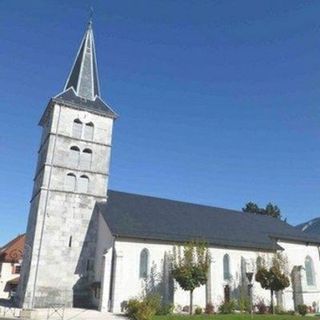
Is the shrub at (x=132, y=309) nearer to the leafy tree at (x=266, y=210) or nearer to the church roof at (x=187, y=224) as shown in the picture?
the church roof at (x=187, y=224)

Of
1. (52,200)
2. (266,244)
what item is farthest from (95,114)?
(266,244)

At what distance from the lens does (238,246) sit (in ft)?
117

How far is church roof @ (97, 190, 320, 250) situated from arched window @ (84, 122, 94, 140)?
6134 millimetres

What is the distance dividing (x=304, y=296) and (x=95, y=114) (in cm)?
2896

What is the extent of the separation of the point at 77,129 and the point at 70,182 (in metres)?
5.74

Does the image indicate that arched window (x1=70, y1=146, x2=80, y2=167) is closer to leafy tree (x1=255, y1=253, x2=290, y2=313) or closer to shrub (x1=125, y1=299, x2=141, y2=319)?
shrub (x1=125, y1=299, x2=141, y2=319)

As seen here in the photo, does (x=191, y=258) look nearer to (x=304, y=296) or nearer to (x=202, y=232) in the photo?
(x=202, y=232)

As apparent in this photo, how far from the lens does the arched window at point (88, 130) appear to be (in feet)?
121

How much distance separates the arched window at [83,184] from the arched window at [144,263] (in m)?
8.48

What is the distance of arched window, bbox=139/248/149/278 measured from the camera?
30.7 meters

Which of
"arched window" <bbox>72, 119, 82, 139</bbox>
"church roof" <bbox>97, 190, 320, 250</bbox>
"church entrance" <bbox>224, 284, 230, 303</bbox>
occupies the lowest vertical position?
"church entrance" <bbox>224, 284, 230, 303</bbox>

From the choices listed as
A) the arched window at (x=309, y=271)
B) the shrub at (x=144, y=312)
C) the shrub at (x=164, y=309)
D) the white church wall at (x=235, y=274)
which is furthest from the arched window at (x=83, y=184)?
the arched window at (x=309, y=271)

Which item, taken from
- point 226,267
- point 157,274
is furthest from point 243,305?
point 157,274

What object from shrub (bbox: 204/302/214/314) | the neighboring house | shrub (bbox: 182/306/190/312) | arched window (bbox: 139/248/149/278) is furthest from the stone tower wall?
the neighboring house
